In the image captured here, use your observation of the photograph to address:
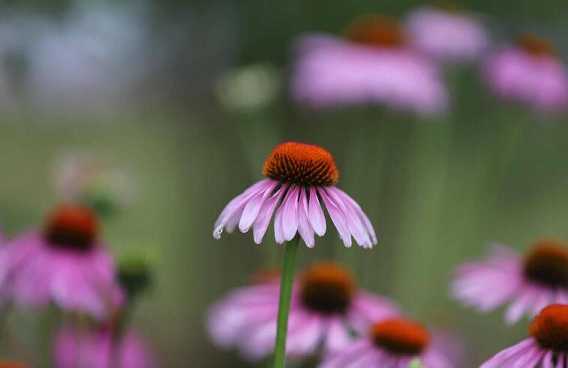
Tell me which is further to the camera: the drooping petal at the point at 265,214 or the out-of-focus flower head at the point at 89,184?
the out-of-focus flower head at the point at 89,184

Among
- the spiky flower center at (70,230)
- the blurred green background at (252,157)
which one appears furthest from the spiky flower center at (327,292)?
the blurred green background at (252,157)

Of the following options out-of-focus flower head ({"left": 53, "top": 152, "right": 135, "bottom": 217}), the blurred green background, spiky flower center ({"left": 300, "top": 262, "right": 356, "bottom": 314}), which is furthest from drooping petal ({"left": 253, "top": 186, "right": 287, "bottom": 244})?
out-of-focus flower head ({"left": 53, "top": 152, "right": 135, "bottom": 217})

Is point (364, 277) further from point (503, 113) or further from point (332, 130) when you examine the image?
point (332, 130)

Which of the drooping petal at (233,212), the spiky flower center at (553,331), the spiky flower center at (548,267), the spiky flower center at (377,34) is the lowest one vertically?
the spiky flower center at (548,267)

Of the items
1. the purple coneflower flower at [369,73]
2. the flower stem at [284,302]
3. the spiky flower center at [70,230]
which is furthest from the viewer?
the purple coneflower flower at [369,73]

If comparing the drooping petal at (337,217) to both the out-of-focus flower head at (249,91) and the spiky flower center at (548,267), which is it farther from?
the out-of-focus flower head at (249,91)

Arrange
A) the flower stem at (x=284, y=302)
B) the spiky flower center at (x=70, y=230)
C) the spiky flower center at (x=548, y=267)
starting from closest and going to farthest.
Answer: the flower stem at (x=284, y=302) < the spiky flower center at (x=548, y=267) < the spiky flower center at (x=70, y=230)
